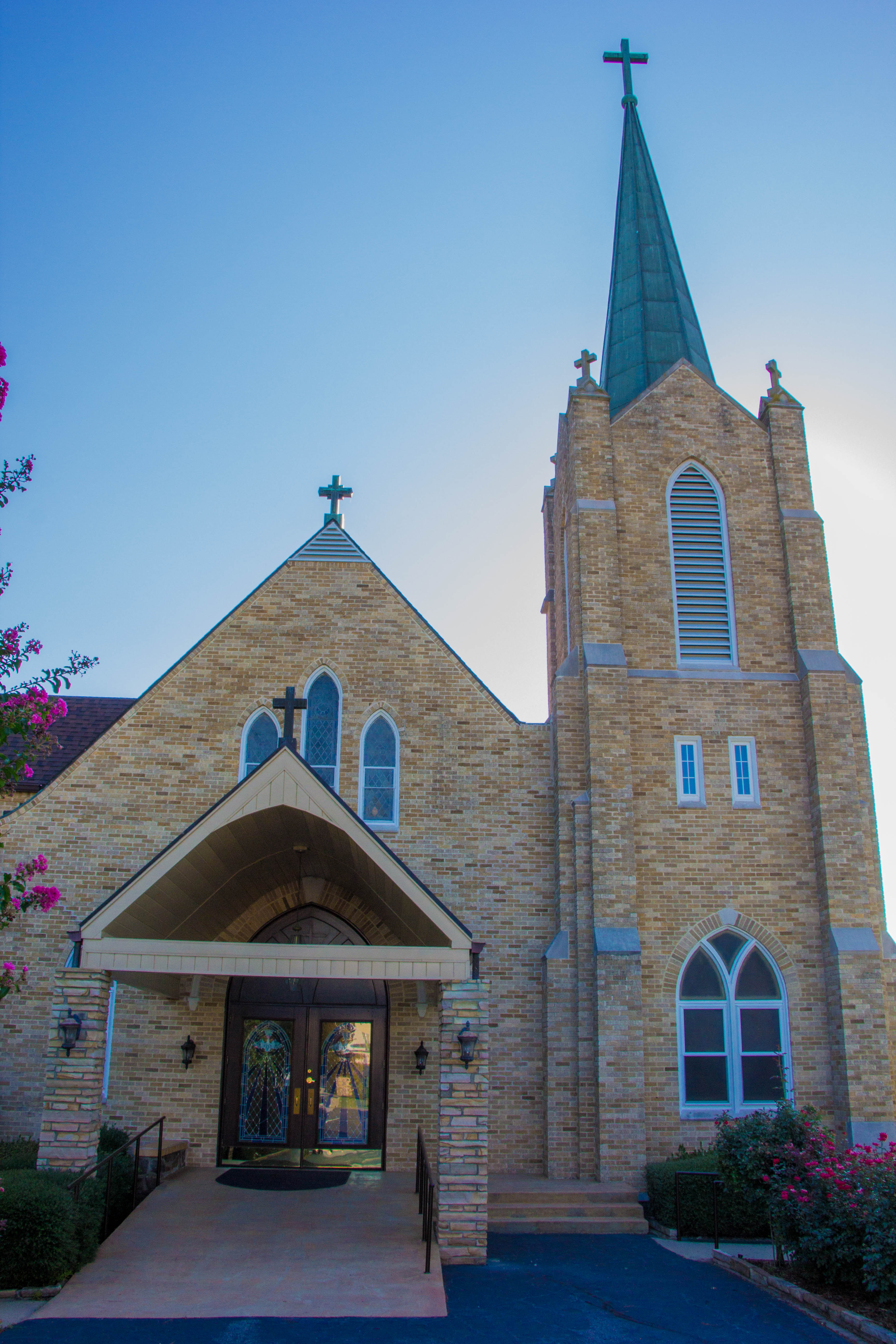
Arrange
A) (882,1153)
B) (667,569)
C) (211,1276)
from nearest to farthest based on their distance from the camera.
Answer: (211,1276) < (882,1153) < (667,569)

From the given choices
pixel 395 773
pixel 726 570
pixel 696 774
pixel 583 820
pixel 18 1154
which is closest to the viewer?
pixel 18 1154

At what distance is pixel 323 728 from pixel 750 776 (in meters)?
6.74

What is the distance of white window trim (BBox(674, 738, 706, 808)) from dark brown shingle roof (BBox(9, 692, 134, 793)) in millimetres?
8925

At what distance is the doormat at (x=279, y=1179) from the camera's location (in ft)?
42.6

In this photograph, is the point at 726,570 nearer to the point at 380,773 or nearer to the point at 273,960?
the point at 380,773

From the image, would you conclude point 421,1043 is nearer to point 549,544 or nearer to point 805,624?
point 805,624

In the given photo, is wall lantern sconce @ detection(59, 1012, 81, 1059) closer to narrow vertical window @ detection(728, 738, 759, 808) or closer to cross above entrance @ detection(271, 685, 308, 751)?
cross above entrance @ detection(271, 685, 308, 751)

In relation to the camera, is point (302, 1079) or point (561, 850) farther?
point (561, 850)

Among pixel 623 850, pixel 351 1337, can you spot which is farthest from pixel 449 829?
pixel 351 1337

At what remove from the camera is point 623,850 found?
14.5m

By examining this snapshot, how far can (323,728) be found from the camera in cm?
1598

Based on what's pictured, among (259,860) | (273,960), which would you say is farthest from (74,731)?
(273,960)

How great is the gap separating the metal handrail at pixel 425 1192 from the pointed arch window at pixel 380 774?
445cm

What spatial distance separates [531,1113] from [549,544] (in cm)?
1116
